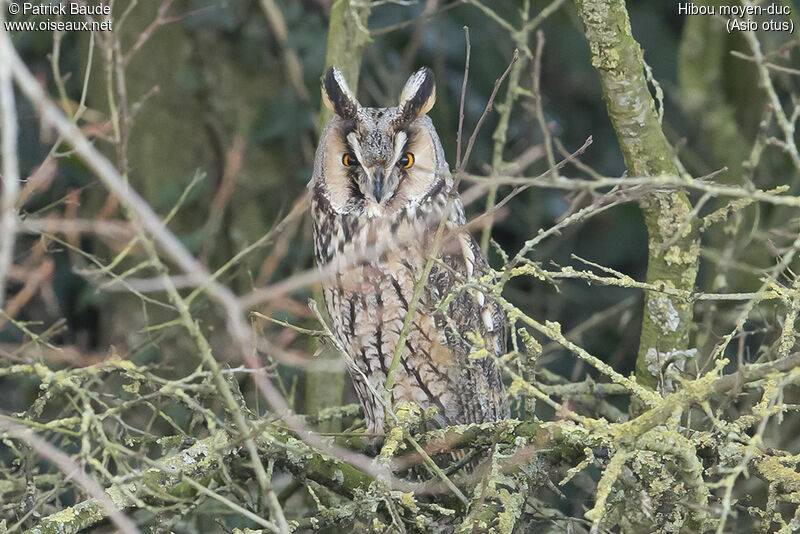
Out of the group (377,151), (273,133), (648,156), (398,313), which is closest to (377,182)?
(377,151)

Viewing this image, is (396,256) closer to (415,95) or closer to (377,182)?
(377,182)

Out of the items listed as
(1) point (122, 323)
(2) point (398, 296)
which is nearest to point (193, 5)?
(1) point (122, 323)

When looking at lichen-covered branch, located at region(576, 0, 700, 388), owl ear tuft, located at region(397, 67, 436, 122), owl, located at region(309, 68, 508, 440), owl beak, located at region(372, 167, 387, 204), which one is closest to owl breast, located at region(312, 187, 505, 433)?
owl, located at region(309, 68, 508, 440)

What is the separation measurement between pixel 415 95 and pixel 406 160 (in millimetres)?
152

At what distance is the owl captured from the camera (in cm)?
211

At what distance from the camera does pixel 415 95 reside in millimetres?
2115

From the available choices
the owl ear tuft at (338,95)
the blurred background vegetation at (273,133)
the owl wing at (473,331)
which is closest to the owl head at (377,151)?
the owl ear tuft at (338,95)

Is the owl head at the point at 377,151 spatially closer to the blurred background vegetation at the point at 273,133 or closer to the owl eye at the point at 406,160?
the owl eye at the point at 406,160

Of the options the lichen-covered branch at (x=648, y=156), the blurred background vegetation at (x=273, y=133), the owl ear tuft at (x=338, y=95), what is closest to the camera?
the lichen-covered branch at (x=648, y=156)

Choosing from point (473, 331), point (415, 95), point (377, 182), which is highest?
point (415, 95)

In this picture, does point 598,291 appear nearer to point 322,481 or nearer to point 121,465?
point 322,481

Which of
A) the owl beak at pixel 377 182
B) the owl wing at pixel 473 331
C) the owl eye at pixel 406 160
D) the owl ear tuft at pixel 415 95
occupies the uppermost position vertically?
the owl ear tuft at pixel 415 95

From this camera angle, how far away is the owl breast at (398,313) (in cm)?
218

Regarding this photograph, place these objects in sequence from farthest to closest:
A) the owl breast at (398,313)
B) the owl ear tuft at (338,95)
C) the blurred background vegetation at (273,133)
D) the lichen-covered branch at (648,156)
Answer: the blurred background vegetation at (273,133) → the owl breast at (398,313) → the owl ear tuft at (338,95) → the lichen-covered branch at (648,156)
